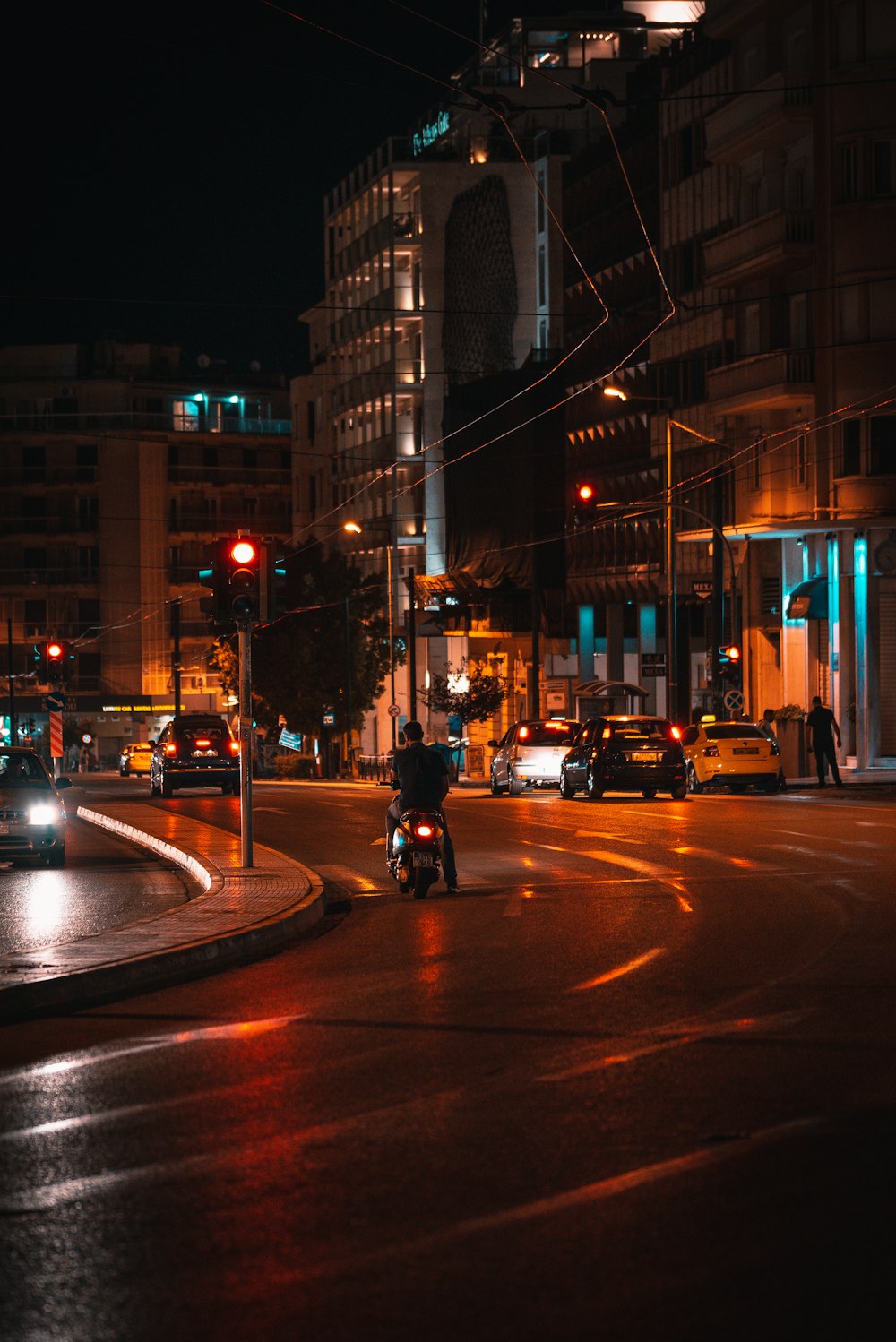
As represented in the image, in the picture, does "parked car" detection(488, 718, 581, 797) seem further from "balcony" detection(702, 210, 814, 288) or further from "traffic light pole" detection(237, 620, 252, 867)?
"traffic light pole" detection(237, 620, 252, 867)

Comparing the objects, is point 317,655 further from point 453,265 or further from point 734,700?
point 734,700

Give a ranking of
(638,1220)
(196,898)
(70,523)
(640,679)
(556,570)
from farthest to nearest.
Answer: (70,523) → (556,570) → (640,679) → (196,898) → (638,1220)

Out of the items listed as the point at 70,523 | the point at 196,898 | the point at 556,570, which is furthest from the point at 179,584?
the point at 196,898

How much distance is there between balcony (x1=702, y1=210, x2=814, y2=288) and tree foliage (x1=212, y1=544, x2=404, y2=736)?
31.1m

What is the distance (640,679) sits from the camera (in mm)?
72125

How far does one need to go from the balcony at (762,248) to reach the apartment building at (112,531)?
7228 cm

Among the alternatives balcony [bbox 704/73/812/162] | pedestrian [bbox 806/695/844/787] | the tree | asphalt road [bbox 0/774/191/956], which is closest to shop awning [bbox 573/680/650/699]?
the tree

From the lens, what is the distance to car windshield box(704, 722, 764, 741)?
42.5 metres

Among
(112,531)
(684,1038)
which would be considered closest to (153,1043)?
(684,1038)

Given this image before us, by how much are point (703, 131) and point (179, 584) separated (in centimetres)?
6859

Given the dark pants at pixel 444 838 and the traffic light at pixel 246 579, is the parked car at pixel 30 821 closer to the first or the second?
the traffic light at pixel 246 579

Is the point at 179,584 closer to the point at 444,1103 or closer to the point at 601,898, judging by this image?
the point at 601,898

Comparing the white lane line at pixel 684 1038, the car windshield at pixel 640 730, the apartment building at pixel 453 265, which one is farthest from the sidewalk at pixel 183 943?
the apartment building at pixel 453 265

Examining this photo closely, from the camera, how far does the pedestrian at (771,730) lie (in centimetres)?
4231
